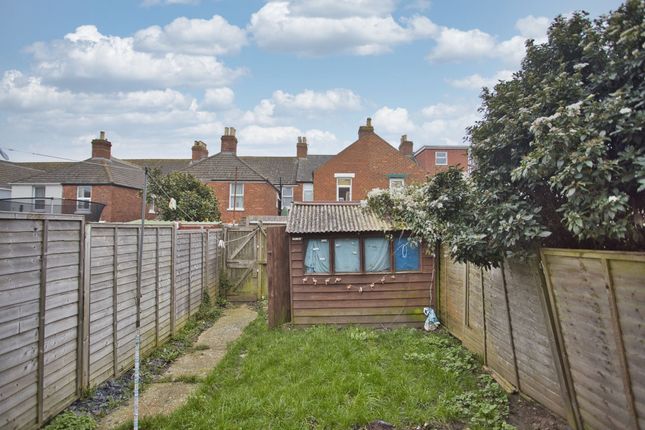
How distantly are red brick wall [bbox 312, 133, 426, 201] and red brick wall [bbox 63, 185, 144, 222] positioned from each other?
13.1 metres

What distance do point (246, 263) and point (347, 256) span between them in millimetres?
5061

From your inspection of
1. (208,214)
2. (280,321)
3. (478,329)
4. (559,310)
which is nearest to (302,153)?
(208,214)

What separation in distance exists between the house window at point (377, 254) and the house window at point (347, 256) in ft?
0.71

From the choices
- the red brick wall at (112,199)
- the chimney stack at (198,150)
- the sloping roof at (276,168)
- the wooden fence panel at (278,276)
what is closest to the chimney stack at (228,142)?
the sloping roof at (276,168)

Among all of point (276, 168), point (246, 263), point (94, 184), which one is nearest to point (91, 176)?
point (94, 184)

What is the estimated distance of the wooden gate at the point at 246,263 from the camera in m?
12.3

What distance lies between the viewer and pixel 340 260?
864 centimetres

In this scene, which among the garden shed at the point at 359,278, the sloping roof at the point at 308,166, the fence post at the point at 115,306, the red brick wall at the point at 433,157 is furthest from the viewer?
the red brick wall at the point at 433,157

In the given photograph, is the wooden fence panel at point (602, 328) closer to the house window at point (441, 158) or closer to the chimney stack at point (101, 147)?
the chimney stack at point (101, 147)

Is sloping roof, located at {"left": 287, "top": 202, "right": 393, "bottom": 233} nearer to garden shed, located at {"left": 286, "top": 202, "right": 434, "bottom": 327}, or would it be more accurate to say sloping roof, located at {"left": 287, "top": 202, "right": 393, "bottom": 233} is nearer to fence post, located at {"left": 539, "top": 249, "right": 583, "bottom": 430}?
garden shed, located at {"left": 286, "top": 202, "right": 434, "bottom": 327}

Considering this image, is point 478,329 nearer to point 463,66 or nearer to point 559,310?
point 559,310

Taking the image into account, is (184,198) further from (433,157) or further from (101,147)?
(433,157)

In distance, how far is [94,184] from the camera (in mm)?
23109

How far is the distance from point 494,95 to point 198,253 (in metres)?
8.12
